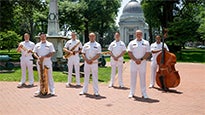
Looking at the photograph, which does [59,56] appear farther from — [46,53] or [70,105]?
[70,105]

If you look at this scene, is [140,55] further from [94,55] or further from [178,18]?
[178,18]

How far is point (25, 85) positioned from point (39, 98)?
8.96 ft

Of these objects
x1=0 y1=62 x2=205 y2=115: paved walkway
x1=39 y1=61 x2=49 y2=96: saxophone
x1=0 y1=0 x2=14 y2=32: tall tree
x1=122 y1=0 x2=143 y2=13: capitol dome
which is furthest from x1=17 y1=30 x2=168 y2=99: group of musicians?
x1=122 y1=0 x2=143 y2=13: capitol dome

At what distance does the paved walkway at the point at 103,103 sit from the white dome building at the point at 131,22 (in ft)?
212

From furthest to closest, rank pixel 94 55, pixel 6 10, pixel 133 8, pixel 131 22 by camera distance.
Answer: pixel 133 8 → pixel 131 22 → pixel 6 10 → pixel 94 55

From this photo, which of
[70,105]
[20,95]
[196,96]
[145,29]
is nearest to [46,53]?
[20,95]

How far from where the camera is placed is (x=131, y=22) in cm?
7406

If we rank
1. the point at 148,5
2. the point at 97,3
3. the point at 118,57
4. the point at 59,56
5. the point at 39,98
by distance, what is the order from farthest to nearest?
the point at 97,3
the point at 148,5
the point at 59,56
the point at 118,57
the point at 39,98

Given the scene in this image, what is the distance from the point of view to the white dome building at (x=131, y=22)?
73.8 metres

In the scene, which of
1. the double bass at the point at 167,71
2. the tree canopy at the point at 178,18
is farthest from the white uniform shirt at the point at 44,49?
the tree canopy at the point at 178,18

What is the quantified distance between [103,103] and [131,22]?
67173mm

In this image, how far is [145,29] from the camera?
3127 inches

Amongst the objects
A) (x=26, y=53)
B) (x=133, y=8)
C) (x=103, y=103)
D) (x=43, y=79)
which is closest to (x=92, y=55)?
(x=43, y=79)

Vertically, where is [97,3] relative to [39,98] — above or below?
above
